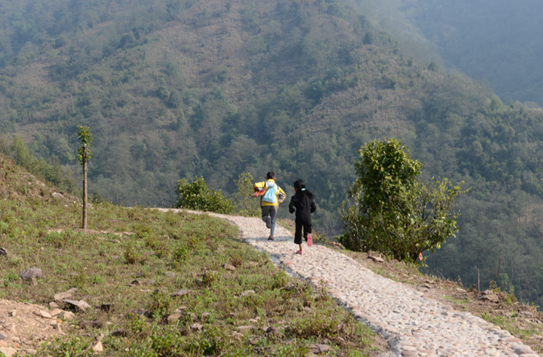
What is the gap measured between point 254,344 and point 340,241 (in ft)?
27.7

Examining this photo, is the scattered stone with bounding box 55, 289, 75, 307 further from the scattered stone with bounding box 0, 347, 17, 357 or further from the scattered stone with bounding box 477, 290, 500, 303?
the scattered stone with bounding box 477, 290, 500, 303

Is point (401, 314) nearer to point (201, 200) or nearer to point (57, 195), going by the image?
point (57, 195)

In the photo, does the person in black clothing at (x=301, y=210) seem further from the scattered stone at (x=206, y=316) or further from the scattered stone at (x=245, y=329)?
the scattered stone at (x=245, y=329)

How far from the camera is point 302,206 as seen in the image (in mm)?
9922

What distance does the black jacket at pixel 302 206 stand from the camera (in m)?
9.84

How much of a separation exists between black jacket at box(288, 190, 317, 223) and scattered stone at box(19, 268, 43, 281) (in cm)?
539

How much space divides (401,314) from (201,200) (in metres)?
22.2

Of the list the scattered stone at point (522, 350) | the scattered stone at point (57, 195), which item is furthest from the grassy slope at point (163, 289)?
A: the scattered stone at point (57, 195)

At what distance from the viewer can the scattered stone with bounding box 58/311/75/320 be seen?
5.69 metres

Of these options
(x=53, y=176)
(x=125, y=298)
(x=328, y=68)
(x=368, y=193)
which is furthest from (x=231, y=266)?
(x=328, y=68)

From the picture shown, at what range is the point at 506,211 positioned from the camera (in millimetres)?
75875

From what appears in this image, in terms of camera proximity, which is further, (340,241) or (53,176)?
(53,176)

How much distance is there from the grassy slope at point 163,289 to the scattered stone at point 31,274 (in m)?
0.10

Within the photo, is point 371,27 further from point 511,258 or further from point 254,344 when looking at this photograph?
point 254,344
